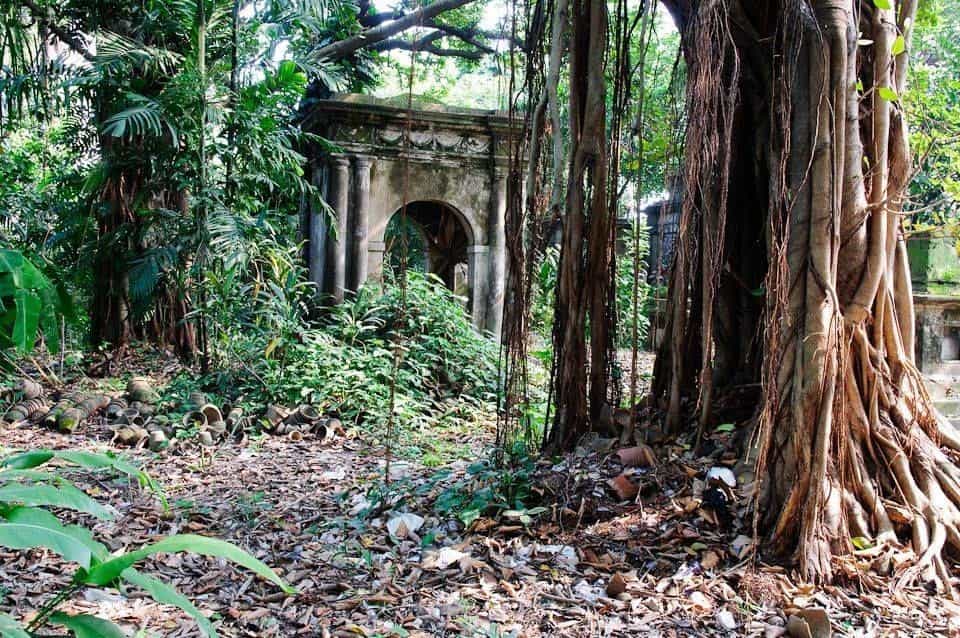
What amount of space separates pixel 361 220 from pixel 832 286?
6.33m

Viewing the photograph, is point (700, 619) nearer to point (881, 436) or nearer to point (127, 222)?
point (881, 436)

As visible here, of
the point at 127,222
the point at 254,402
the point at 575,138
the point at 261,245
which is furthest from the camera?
the point at 127,222

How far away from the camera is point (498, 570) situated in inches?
113

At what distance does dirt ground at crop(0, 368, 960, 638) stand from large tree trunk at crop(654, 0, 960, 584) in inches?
9.3

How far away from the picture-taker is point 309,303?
849 cm

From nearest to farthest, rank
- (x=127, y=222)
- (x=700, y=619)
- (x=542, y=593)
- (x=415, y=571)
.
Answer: (x=700, y=619) → (x=542, y=593) → (x=415, y=571) → (x=127, y=222)

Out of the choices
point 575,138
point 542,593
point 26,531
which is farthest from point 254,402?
point 26,531

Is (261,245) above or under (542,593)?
above

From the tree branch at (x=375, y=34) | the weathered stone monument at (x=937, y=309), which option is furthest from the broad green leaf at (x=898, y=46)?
the tree branch at (x=375, y=34)

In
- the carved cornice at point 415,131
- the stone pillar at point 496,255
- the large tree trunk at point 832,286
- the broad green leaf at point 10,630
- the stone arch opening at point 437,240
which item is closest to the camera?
the broad green leaf at point 10,630

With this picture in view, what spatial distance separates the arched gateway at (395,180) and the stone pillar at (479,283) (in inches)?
0.5

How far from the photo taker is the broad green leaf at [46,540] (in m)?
1.17

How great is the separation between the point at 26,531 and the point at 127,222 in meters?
6.89

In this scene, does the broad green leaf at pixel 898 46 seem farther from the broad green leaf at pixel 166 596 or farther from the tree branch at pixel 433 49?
the tree branch at pixel 433 49
